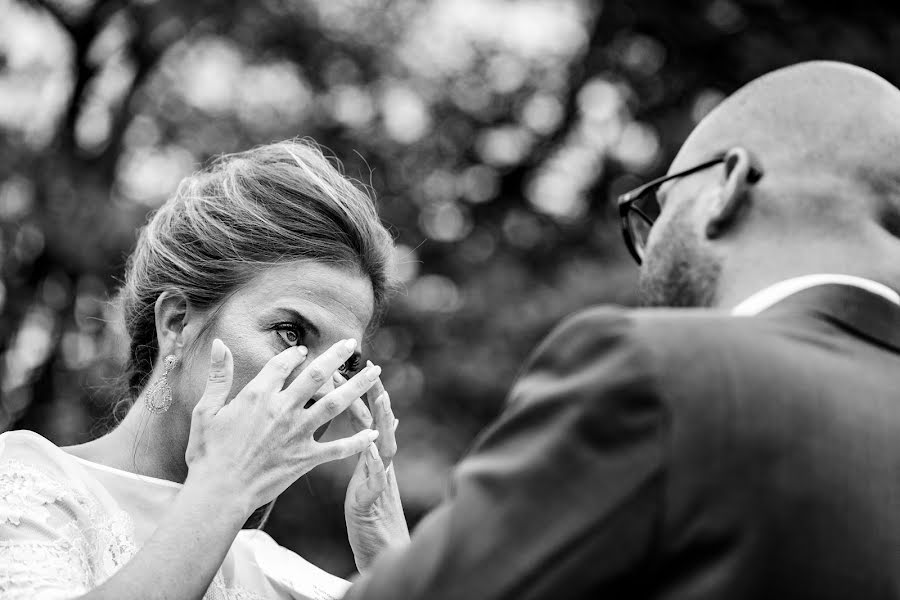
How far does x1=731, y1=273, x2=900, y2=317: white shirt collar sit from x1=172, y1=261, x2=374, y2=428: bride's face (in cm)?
169

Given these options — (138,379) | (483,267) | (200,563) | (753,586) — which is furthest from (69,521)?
(483,267)

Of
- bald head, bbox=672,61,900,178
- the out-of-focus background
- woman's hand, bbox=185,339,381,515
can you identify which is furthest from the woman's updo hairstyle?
the out-of-focus background

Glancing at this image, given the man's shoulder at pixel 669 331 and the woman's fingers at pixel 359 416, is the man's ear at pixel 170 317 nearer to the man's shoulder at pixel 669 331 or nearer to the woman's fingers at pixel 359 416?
the woman's fingers at pixel 359 416

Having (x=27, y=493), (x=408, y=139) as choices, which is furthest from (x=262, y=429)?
(x=408, y=139)

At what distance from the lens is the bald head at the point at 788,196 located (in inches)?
83.5

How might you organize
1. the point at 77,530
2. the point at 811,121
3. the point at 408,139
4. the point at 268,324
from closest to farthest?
the point at 811,121 → the point at 77,530 → the point at 268,324 → the point at 408,139

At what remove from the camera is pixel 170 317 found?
354 cm

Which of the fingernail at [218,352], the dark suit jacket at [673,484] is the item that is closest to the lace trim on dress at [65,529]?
the fingernail at [218,352]

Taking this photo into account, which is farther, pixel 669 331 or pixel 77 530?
pixel 77 530

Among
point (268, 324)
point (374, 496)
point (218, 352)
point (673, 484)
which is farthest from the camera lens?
point (374, 496)

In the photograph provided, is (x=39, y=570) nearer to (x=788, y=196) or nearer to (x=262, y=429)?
(x=262, y=429)

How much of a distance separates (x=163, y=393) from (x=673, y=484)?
225 cm

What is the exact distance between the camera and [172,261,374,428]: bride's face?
3365 mm

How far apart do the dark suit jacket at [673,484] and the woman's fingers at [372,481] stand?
1990 millimetres
